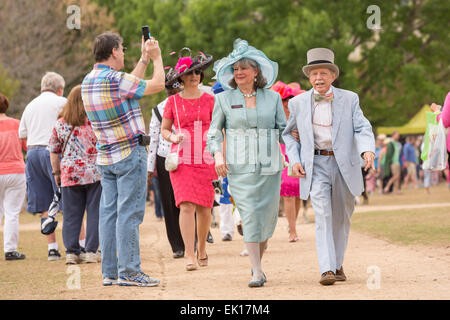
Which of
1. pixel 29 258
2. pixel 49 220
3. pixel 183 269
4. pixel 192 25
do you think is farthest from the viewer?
pixel 192 25

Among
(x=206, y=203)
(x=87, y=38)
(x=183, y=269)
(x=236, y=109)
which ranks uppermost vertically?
(x=87, y=38)

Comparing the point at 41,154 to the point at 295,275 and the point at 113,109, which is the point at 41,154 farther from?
the point at 295,275

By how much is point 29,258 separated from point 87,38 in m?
26.9

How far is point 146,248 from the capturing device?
1135cm

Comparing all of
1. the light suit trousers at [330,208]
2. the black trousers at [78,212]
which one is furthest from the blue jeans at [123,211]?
the black trousers at [78,212]

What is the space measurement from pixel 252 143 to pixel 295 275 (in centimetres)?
140

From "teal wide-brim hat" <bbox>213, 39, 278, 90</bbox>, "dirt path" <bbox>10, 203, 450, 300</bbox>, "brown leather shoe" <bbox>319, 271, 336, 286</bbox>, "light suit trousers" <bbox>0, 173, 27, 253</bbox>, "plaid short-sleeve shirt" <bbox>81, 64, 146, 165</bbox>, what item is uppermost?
"teal wide-brim hat" <bbox>213, 39, 278, 90</bbox>

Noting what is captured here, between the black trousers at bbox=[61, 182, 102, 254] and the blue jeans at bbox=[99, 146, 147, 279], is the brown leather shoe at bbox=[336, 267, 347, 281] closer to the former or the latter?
the blue jeans at bbox=[99, 146, 147, 279]

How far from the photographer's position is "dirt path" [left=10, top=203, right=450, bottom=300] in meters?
6.56

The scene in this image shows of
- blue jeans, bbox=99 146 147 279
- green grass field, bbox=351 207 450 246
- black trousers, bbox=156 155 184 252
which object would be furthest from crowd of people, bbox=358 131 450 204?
blue jeans, bbox=99 146 147 279

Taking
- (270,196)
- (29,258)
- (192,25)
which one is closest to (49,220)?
(29,258)

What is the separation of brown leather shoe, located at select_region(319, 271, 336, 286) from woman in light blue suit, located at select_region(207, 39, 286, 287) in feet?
1.74

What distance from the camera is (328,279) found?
22.9ft

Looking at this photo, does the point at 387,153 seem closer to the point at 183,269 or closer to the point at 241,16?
the point at 241,16
